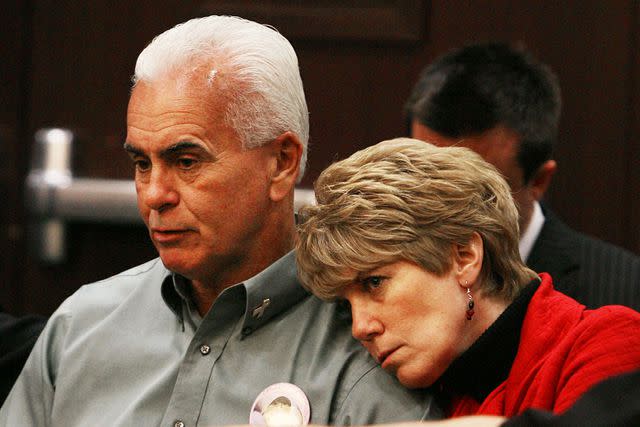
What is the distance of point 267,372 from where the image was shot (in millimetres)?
1783

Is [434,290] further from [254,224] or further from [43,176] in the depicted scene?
[43,176]

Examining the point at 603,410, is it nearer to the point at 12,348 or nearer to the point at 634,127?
the point at 12,348

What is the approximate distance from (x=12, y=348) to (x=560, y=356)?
0.99 meters

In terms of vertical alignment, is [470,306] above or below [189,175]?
below

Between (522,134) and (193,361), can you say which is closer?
(193,361)

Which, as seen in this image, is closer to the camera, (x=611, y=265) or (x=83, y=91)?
(x=611, y=265)

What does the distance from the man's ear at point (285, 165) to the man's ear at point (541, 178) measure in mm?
747

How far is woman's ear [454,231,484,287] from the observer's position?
1.65 metres

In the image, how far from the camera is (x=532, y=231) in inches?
102

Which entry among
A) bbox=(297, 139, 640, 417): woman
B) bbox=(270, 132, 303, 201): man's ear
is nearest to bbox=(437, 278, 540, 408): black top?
bbox=(297, 139, 640, 417): woman

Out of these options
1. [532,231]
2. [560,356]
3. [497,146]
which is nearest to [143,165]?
[560,356]

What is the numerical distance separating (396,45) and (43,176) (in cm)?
90

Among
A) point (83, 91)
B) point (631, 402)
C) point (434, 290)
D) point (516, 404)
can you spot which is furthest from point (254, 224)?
point (83, 91)

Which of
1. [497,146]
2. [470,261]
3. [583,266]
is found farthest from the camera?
[583,266]
